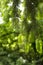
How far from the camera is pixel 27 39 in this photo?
142 centimetres

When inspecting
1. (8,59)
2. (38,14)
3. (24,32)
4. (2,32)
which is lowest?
(8,59)

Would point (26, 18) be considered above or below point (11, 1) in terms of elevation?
below

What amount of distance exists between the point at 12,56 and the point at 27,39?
61.6 inches

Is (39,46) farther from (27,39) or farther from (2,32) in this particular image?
(2,32)

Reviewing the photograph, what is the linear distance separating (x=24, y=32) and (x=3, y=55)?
165 centimetres

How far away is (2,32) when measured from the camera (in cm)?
313

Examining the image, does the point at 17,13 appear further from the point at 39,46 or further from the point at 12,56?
the point at 12,56

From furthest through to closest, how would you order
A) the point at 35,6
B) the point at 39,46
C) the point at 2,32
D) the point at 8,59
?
the point at 2,32 → the point at 8,59 → the point at 39,46 → the point at 35,6

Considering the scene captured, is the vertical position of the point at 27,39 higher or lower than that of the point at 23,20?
lower

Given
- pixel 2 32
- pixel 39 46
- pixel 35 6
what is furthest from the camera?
pixel 2 32

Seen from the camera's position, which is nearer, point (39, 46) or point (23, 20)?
point (23, 20)

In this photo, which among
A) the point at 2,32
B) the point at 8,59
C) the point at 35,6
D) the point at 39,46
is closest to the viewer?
the point at 35,6

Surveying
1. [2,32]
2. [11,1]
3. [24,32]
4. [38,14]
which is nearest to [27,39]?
[24,32]

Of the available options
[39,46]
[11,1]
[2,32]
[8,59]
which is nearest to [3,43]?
[2,32]
